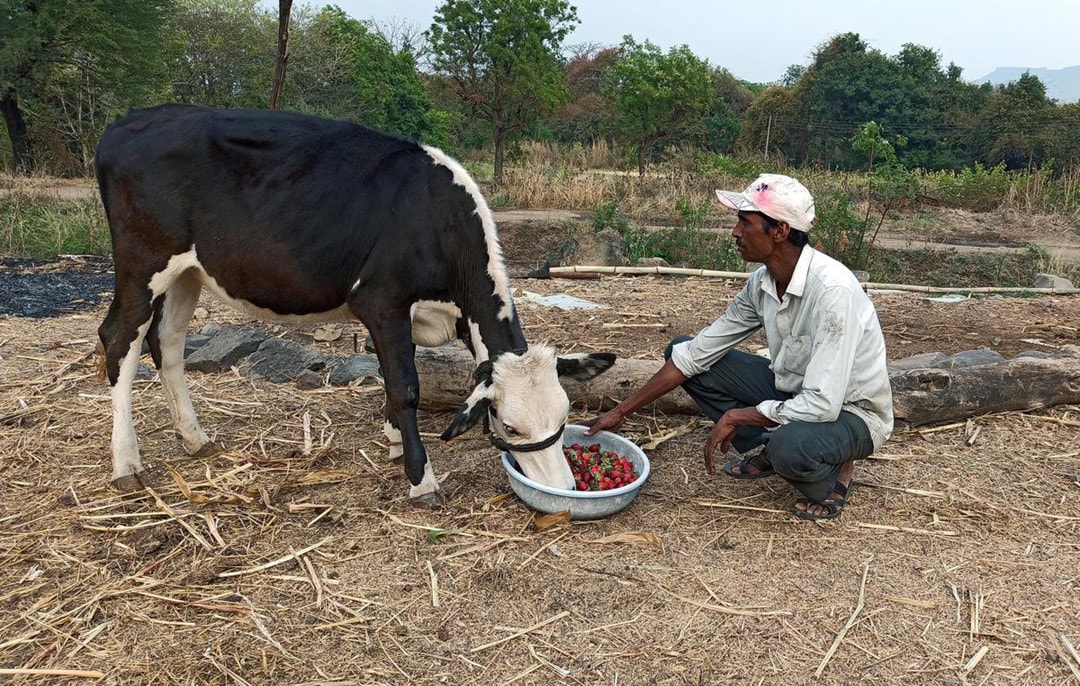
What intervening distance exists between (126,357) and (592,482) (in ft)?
8.42

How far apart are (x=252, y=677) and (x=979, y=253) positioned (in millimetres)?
13329

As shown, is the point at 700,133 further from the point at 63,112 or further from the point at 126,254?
the point at 126,254

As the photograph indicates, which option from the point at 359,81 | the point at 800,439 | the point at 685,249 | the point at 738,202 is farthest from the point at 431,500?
the point at 359,81

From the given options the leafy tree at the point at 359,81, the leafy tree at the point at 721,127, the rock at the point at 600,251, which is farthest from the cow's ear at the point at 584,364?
the leafy tree at the point at 721,127

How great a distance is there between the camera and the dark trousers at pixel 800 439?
3.53 m

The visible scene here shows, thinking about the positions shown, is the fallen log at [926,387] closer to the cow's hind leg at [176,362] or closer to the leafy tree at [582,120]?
the cow's hind leg at [176,362]

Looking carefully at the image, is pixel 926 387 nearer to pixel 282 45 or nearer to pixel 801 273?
pixel 801 273

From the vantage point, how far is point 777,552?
3514mm

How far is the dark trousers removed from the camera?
139 inches

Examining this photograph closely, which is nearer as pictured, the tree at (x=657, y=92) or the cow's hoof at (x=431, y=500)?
the cow's hoof at (x=431, y=500)

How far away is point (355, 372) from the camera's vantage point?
5.60 m

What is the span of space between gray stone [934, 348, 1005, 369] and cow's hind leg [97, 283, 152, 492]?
496cm

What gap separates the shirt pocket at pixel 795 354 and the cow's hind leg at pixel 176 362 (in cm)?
324

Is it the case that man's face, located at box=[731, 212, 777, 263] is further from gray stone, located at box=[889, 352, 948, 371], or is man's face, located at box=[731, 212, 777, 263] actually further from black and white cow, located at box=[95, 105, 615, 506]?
gray stone, located at box=[889, 352, 948, 371]
